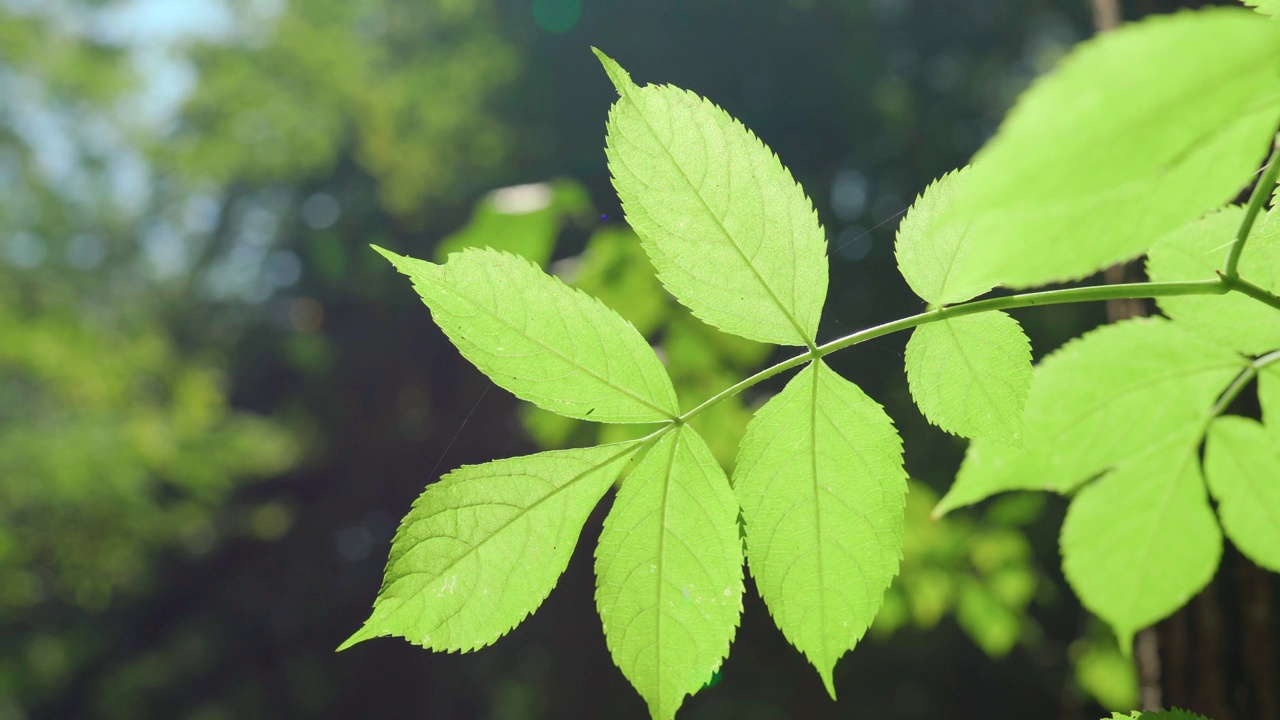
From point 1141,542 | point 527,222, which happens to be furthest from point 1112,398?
point 527,222

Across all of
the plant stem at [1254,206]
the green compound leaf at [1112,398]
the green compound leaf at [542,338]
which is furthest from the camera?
the green compound leaf at [1112,398]

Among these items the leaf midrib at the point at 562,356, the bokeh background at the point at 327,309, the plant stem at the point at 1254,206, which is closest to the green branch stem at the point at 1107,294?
the plant stem at the point at 1254,206

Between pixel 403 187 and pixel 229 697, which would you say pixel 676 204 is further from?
pixel 229 697

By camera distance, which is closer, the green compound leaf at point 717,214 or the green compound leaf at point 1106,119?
the green compound leaf at point 1106,119

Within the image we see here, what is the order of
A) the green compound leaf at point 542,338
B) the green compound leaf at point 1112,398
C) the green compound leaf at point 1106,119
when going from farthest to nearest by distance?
the green compound leaf at point 1112,398 < the green compound leaf at point 542,338 < the green compound leaf at point 1106,119

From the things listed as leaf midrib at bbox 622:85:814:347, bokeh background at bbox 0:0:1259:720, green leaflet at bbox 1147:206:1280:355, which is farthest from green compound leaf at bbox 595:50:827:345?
bokeh background at bbox 0:0:1259:720

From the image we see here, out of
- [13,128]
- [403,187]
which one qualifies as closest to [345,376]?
[403,187]

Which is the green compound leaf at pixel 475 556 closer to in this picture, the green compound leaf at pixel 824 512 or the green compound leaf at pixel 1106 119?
the green compound leaf at pixel 824 512

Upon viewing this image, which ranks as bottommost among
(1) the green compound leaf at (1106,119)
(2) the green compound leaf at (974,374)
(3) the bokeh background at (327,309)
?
(3) the bokeh background at (327,309)
